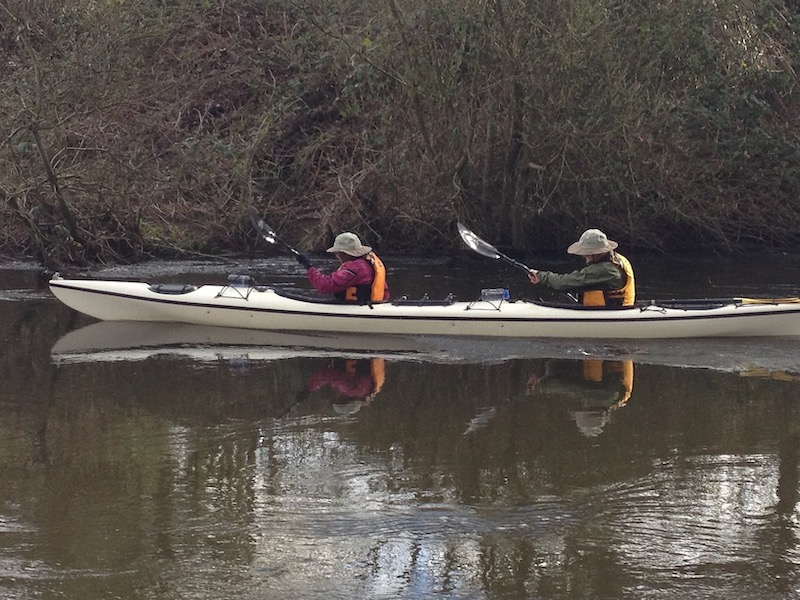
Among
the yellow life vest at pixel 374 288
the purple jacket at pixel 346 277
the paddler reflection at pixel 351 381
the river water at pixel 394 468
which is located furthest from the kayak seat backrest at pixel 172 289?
the paddler reflection at pixel 351 381

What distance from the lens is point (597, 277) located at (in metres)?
9.78

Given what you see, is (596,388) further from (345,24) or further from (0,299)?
(345,24)

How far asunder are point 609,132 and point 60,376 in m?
7.82

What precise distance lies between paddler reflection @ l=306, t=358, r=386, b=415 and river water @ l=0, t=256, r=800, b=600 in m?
0.03

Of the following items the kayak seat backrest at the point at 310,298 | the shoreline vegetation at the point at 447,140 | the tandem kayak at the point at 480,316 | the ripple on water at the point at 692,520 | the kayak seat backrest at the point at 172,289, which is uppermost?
the shoreline vegetation at the point at 447,140

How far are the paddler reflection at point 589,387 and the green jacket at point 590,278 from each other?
788mm

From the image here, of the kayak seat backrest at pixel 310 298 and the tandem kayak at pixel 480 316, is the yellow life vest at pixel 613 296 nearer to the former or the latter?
the tandem kayak at pixel 480 316

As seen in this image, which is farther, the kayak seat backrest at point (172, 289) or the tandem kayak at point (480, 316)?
the kayak seat backrest at point (172, 289)

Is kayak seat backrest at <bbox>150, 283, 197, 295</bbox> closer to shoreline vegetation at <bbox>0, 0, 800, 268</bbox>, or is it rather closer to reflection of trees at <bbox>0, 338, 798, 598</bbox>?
reflection of trees at <bbox>0, 338, 798, 598</bbox>

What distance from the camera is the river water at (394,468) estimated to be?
4.61m

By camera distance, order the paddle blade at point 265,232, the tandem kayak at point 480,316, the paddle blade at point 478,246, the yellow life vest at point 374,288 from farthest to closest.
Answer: the paddle blade at point 265,232 < the paddle blade at point 478,246 < the yellow life vest at point 374,288 < the tandem kayak at point 480,316

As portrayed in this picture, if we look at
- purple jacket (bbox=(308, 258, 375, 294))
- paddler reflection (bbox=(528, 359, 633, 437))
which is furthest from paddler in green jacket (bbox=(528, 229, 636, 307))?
purple jacket (bbox=(308, 258, 375, 294))

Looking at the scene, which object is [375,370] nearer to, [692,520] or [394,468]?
[394,468]

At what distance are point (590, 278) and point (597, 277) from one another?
63 millimetres
